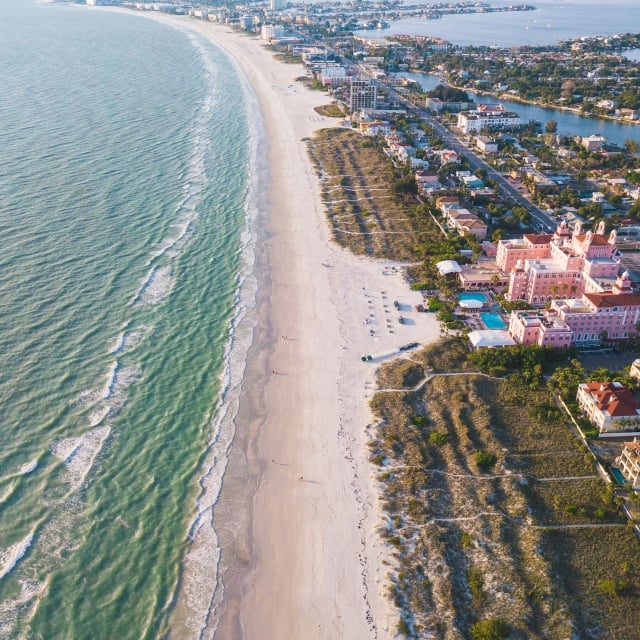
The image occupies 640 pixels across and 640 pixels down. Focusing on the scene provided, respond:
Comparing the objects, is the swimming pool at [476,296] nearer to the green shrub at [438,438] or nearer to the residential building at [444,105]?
the green shrub at [438,438]

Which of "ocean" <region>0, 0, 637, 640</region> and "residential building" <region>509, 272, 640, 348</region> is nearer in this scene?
"ocean" <region>0, 0, 637, 640</region>

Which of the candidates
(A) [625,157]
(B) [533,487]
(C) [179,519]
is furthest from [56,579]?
(A) [625,157]

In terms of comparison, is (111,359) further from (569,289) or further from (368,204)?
(368,204)

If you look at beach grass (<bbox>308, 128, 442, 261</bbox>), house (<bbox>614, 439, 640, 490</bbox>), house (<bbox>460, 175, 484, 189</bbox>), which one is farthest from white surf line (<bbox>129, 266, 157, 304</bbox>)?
house (<bbox>460, 175, 484, 189</bbox>)

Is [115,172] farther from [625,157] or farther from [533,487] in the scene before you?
[625,157]

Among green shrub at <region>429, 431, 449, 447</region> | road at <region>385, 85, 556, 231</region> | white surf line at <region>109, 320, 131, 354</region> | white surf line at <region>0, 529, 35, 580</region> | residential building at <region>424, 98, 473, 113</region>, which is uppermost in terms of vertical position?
white surf line at <region>109, 320, 131, 354</region>

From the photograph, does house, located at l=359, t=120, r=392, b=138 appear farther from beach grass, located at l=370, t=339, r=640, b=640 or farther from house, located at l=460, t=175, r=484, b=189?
beach grass, located at l=370, t=339, r=640, b=640

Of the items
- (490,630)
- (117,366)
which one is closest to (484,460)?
(490,630)
